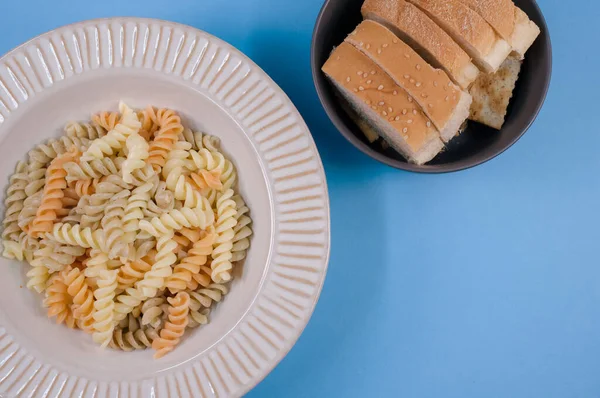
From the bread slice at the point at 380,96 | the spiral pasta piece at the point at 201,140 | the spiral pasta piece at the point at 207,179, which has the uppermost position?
the bread slice at the point at 380,96

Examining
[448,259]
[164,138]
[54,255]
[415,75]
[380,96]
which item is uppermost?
[415,75]

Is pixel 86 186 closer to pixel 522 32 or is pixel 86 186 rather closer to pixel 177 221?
pixel 177 221

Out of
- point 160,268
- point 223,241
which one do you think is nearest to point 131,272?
point 160,268

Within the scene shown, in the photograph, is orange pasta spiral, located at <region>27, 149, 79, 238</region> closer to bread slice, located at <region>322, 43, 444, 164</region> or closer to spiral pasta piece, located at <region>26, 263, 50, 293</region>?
spiral pasta piece, located at <region>26, 263, 50, 293</region>

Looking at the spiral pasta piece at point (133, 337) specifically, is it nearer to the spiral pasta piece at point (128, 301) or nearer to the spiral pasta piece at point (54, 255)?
the spiral pasta piece at point (128, 301)

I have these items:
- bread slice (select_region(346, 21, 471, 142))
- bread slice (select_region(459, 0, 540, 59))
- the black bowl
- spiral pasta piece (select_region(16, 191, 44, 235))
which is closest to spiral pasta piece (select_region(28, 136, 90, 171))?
spiral pasta piece (select_region(16, 191, 44, 235))

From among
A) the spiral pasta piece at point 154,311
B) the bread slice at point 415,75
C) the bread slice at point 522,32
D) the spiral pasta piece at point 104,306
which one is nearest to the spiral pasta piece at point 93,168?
the spiral pasta piece at point 104,306
